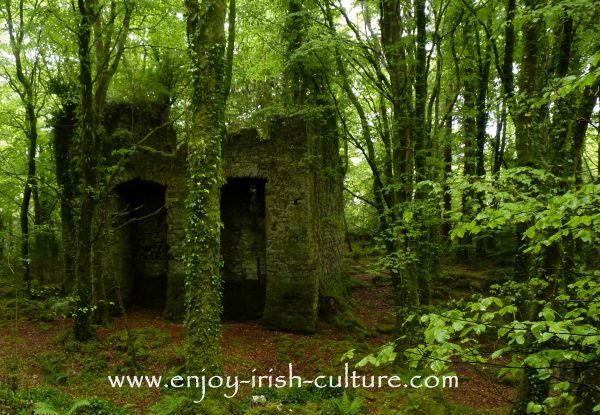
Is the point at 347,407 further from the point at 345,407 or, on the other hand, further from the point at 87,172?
the point at 87,172

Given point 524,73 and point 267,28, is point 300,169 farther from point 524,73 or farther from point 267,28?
point 524,73

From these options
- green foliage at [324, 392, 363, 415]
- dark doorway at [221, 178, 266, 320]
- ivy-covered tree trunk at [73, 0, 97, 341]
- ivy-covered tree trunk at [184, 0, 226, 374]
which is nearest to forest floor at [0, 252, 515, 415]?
green foliage at [324, 392, 363, 415]

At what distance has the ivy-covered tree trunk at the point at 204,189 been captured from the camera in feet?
18.2

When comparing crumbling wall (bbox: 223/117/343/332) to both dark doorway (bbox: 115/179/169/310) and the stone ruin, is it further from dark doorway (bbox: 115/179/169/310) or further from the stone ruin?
dark doorway (bbox: 115/179/169/310)

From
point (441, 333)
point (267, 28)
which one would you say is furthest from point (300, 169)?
point (441, 333)

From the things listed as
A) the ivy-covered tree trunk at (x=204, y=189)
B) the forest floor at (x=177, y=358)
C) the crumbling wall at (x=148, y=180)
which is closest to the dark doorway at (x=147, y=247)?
the crumbling wall at (x=148, y=180)

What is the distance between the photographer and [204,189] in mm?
5594

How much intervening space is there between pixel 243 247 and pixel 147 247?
3210 millimetres

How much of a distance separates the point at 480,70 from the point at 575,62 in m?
3.88

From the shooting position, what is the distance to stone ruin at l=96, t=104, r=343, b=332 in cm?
1022

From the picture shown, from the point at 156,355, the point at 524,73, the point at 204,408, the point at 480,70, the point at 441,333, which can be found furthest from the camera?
the point at 480,70

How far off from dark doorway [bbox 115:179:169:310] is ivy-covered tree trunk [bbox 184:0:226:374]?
271 inches

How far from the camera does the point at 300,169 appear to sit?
10250mm

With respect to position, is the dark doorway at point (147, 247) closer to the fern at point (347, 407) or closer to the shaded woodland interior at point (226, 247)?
the shaded woodland interior at point (226, 247)
